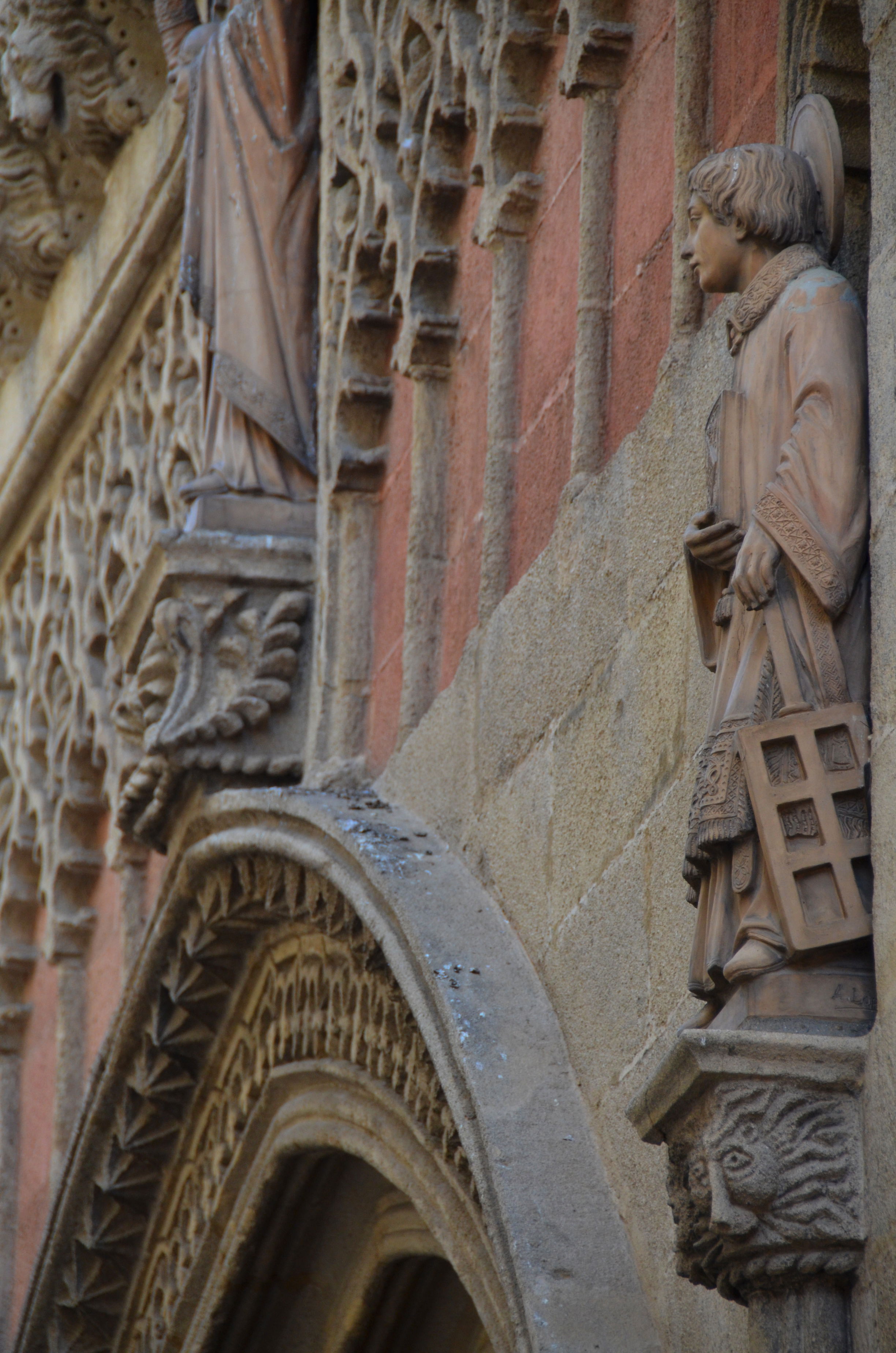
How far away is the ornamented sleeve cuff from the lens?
8.06ft

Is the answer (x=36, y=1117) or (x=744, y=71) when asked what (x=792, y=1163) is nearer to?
(x=744, y=71)

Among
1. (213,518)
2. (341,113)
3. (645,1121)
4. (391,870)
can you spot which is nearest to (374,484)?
(213,518)

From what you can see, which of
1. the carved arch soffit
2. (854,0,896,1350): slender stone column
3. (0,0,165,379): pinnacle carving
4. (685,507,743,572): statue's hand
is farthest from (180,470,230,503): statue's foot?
(854,0,896,1350): slender stone column

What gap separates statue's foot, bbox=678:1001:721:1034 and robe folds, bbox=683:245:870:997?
27 millimetres

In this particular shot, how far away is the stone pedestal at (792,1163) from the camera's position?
2295 millimetres

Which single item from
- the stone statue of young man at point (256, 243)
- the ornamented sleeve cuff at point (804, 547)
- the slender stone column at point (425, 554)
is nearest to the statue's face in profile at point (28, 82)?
the stone statue of young man at point (256, 243)

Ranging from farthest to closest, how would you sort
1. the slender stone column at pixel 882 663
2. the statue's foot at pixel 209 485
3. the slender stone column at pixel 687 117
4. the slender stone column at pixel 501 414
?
the statue's foot at pixel 209 485 → the slender stone column at pixel 501 414 → the slender stone column at pixel 687 117 → the slender stone column at pixel 882 663

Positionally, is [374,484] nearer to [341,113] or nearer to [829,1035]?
[341,113]

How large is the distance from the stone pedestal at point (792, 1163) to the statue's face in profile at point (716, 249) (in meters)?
0.99

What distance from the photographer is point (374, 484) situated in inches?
201

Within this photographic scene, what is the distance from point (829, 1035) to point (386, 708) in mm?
2521

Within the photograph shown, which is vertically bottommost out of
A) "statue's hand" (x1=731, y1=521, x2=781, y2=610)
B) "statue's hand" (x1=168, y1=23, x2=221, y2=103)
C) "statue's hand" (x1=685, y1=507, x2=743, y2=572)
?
"statue's hand" (x1=731, y1=521, x2=781, y2=610)

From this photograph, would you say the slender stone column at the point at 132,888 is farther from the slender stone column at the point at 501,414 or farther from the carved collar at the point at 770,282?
the carved collar at the point at 770,282

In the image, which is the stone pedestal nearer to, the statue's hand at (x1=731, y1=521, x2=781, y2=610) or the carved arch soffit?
the statue's hand at (x1=731, y1=521, x2=781, y2=610)
